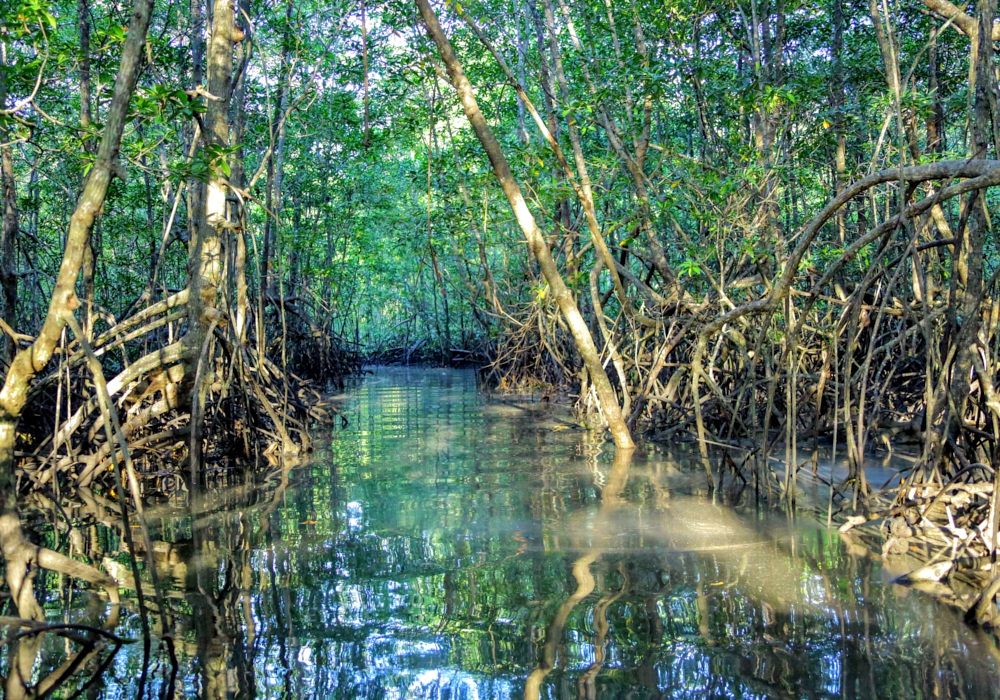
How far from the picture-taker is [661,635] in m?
2.79

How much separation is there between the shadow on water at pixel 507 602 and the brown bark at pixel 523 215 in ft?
3.77

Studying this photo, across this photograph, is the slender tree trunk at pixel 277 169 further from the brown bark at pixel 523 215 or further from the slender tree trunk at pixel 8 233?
the brown bark at pixel 523 215

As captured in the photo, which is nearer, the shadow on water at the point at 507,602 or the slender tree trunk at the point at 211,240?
the shadow on water at the point at 507,602

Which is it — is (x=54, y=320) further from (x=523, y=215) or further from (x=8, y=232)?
(x=523, y=215)

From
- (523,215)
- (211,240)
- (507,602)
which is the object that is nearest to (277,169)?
(211,240)

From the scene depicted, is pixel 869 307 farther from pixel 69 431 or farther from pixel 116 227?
pixel 116 227

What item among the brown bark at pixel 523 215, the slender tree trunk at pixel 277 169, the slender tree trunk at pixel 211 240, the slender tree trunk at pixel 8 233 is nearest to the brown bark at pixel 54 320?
the slender tree trunk at pixel 211 240

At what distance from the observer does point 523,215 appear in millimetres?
6188

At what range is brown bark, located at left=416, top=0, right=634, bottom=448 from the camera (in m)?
5.78

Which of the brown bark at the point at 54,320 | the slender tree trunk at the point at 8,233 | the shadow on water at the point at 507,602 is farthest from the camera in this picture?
the slender tree trunk at the point at 8,233

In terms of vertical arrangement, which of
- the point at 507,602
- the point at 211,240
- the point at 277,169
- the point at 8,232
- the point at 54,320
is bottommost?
the point at 507,602

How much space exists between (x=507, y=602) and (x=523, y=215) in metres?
3.61

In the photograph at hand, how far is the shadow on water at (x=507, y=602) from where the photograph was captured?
2.46 metres

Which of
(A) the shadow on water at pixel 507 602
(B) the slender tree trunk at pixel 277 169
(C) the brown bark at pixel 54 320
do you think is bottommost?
(A) the shadow on water at pixel 507 602
